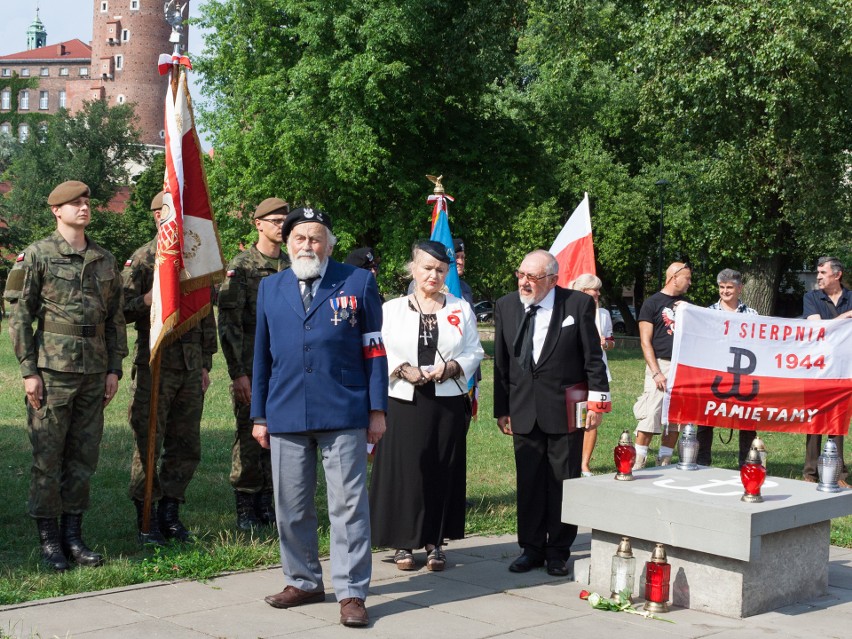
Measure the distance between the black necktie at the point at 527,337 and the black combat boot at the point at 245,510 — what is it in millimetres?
2372

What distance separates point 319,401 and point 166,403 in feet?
6.73

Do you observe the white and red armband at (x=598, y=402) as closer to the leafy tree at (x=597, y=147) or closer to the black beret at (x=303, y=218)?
the black beret at (x=303, y=218)

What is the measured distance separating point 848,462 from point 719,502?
708 centimetres

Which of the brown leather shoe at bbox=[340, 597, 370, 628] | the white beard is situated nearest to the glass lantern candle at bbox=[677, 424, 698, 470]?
the brown leather shoe at bbox=[340, 597, 370, 628]

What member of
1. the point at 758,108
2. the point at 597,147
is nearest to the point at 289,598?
the point at 758,108

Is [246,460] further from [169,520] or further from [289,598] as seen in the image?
[289,598]

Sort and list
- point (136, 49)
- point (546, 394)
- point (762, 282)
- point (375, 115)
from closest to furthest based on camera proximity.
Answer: point (546, 394), point (375, 115), point (762, 282), point (136, 49)

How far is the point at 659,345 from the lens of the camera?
10852 millimetres

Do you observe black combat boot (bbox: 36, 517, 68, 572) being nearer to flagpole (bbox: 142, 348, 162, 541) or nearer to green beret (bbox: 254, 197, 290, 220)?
flagpole (bbox: 142, 348, 162, 541)

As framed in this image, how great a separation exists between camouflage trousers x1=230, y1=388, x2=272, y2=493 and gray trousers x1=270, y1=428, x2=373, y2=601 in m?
1.96

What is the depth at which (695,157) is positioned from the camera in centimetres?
3228

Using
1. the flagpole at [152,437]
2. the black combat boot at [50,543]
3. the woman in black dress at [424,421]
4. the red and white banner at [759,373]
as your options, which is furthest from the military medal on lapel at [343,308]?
the red and white banner at [759,373]

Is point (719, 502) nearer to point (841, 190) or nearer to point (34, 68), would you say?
point (841, 190)

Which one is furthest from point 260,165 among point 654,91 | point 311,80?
point 654,91
